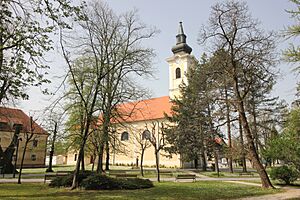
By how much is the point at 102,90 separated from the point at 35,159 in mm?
37190

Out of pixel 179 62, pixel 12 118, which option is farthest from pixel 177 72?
pixel 12 118

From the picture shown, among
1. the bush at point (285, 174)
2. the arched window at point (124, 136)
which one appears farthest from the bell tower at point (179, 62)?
the bush at point (285, 174)

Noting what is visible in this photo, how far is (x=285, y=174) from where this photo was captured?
19.8 m

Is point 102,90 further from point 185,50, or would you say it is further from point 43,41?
point 185,50

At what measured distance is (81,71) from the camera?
17656 millimetres

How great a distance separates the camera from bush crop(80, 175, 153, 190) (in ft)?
51.3

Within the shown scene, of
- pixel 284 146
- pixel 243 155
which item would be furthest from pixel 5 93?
pixel 284 146

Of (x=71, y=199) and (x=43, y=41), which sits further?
(x=71, y=199)

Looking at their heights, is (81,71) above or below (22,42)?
above

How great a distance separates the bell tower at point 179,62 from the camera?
48281 millimetres

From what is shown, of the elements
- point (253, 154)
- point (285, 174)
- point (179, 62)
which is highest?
point (179, 62)

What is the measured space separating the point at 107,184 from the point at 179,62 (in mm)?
36158

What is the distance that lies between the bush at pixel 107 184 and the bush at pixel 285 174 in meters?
9.71

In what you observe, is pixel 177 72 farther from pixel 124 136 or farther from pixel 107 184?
pixel 107 184
